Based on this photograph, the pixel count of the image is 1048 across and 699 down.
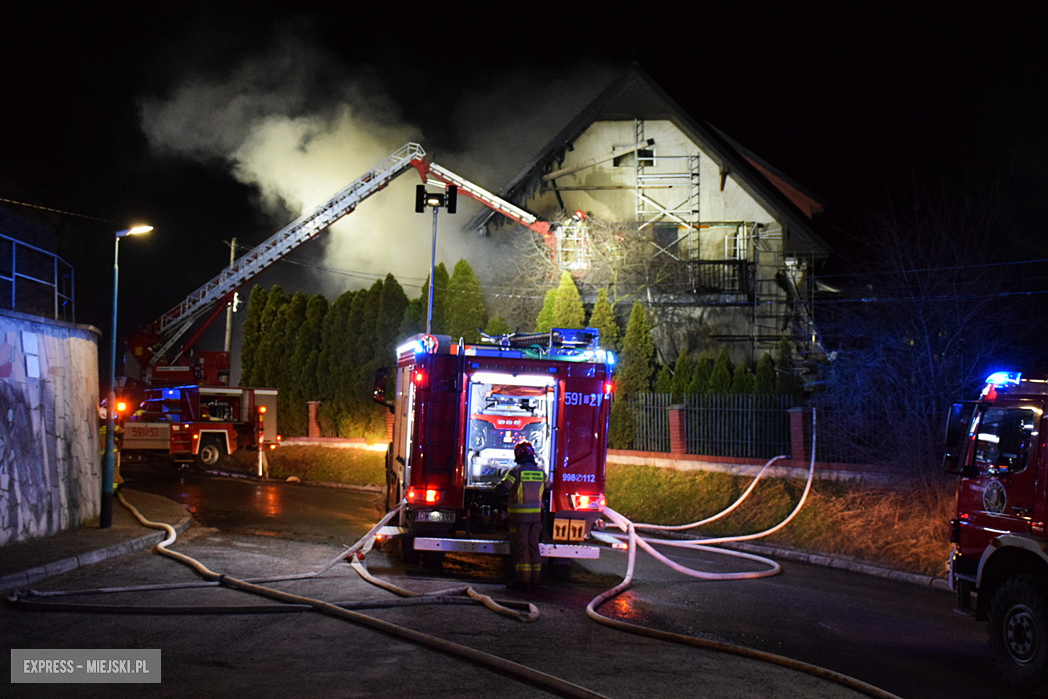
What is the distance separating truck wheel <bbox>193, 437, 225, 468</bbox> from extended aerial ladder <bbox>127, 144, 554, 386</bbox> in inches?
178

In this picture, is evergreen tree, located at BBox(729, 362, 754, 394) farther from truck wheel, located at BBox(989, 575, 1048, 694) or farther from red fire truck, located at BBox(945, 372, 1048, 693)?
truck wheel, located at BBox(989, 575, 1048, 694)

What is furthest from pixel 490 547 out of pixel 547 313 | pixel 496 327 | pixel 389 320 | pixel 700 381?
pixel 389 320

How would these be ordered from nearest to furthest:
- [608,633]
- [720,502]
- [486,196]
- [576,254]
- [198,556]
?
[608,633] → [198,556] → [720,502] → [576,254] → [486,196]

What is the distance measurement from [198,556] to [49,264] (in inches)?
249

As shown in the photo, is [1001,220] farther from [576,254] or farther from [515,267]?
[515,267]

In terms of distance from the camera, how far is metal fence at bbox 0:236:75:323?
13.6 metres

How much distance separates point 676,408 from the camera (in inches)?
764

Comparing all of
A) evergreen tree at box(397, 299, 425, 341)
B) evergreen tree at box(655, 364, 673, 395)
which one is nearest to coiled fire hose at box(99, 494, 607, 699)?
evergreen tree at box(655, 364, 673, 395)

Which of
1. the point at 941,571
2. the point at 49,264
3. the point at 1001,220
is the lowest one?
the point at 941,571

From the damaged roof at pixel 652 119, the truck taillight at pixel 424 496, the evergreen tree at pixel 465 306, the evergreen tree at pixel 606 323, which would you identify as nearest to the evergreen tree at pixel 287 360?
the evergreen tree at pixel 465 306

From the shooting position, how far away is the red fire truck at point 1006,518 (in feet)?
21.9

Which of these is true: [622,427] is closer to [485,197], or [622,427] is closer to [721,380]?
[721,380]

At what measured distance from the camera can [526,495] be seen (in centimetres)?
1007

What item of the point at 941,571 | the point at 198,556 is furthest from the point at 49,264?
the point at 941,571
